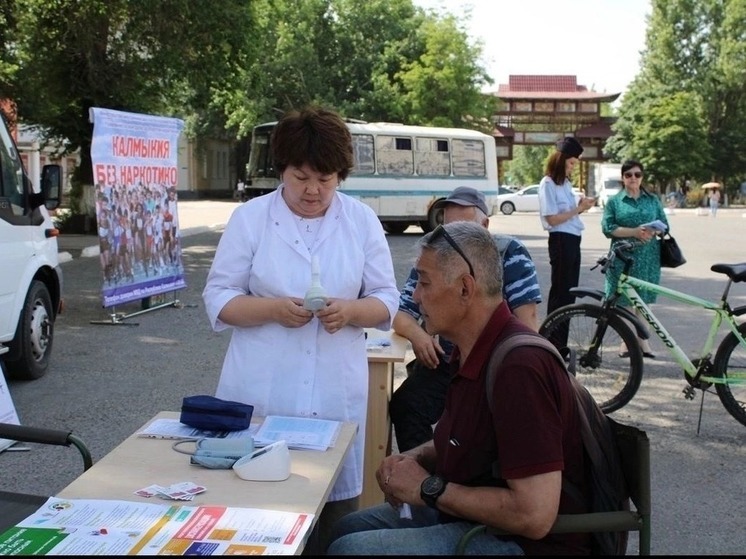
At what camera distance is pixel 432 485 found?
2652 mm

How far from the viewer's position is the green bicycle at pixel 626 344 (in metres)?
6.32

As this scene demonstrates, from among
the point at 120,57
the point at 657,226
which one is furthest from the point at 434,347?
the point at 120,57

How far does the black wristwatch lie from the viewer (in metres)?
2.63

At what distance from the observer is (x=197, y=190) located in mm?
66312

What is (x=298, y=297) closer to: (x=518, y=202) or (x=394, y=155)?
(x=394, y=155)

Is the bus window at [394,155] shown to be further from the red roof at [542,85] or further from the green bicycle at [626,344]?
the red roof at [542,85]

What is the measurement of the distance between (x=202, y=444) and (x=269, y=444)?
0.20 meters

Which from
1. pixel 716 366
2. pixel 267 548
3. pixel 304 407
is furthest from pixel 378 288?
pixel 716 366

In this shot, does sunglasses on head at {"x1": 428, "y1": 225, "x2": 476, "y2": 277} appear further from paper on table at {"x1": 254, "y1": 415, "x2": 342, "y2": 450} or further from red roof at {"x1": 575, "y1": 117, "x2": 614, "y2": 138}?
red roof at {"x1": 575, "y1": 117, "x2": 614, "y2": 138}

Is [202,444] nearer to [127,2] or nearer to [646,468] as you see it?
[646,468]

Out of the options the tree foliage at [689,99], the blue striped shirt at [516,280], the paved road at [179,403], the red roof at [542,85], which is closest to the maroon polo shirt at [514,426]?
the paved road at [179,403]

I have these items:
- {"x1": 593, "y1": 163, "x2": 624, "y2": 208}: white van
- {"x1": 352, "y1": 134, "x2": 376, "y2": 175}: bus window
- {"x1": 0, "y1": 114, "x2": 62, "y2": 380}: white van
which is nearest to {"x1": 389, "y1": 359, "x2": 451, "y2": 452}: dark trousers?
{"x1": 0, "y1": 114, "x2": 62, "y2": 380}: white van

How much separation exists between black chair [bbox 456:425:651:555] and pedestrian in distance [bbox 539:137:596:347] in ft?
19.3

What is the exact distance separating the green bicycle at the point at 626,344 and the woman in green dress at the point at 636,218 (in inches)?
25.9
